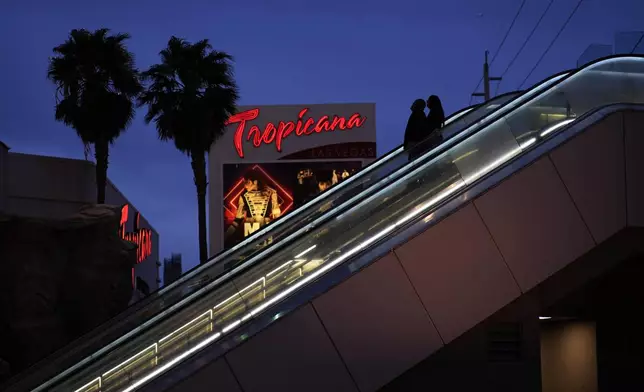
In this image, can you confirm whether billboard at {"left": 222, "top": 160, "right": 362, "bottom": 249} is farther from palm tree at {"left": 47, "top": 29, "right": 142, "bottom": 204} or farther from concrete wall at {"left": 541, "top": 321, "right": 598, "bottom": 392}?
concrete wall at {"left": 541, "top": 321, "right": 598, "bottom": 392}

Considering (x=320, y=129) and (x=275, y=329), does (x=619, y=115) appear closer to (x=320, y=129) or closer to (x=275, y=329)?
(x=275, y=329)

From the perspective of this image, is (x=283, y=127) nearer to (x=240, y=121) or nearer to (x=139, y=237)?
(x=240, y=121)

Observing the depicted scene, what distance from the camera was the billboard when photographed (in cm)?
4169

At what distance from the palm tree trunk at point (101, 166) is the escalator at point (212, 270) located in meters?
12.6

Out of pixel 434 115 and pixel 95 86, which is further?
pixel 95 86

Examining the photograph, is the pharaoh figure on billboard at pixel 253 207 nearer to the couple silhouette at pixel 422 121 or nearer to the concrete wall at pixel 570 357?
the concrete wall at pixel 570 357

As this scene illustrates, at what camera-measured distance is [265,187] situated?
139ft

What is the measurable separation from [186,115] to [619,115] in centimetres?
2168

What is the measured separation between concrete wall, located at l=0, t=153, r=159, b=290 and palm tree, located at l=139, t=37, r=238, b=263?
4.25m

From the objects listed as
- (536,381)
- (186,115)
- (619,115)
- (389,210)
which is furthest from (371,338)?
(186,115)

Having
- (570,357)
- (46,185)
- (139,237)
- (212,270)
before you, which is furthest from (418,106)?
(139,237)

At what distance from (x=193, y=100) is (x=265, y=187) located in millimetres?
12803

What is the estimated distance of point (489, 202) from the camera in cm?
948

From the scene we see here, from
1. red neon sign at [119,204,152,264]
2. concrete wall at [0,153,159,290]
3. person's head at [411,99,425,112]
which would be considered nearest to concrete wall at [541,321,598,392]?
person's head at [411,99,425,112]
